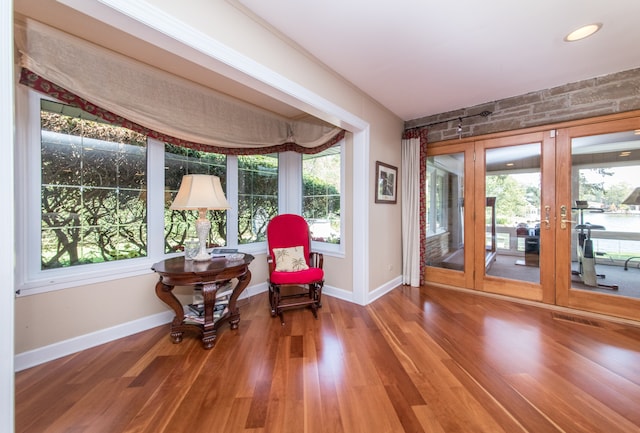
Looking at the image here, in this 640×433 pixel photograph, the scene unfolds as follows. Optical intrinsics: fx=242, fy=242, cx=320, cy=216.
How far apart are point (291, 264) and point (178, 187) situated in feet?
5.04

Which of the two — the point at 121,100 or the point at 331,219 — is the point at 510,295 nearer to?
the point at 331,219

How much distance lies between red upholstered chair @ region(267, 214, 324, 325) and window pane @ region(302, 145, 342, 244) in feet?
1.61

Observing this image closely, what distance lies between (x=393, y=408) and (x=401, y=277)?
2548 millimetres

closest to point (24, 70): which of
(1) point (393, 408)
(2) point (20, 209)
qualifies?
(2) point (20, 209)

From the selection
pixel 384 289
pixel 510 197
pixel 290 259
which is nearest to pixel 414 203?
pixel 510 197

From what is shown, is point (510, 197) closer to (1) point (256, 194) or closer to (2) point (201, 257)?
(1) point (256, 194)

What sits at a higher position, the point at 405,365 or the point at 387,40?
the point at 387,40

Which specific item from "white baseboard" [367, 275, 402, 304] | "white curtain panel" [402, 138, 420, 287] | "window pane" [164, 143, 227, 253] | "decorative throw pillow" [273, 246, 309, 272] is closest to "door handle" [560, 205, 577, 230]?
"white curtain panel" [402, 138, 420, 287]

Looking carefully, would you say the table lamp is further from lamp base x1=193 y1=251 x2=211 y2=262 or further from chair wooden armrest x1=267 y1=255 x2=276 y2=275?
chair wooden armrest x1=267 y1=255 x2=276 y2=275

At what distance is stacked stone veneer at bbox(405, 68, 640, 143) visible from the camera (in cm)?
247

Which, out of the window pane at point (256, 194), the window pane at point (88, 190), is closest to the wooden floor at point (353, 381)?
the window pane at point (88, 190)

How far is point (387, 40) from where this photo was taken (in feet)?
6.54

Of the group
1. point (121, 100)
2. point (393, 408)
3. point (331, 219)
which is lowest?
point (393, 408)

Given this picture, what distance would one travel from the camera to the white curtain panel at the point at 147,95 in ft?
5.80
